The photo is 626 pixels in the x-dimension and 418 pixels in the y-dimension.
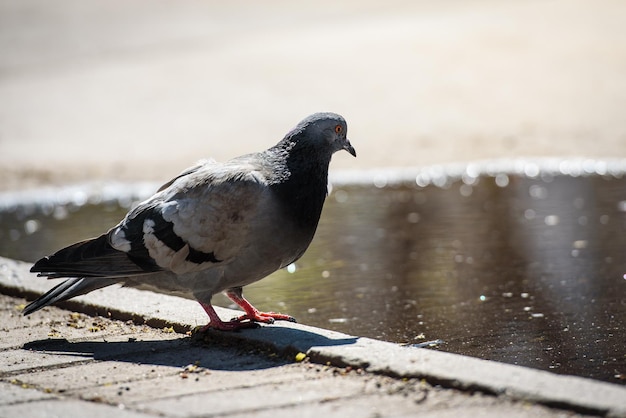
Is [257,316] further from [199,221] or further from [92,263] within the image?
[92,263]

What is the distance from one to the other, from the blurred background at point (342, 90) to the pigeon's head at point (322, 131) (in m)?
8.48

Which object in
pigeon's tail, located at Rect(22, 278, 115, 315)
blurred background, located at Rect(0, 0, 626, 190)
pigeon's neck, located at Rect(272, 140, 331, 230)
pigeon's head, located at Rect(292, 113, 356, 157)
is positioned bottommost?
pigeon's tail, located at Rect(22, 278, 115, 315)

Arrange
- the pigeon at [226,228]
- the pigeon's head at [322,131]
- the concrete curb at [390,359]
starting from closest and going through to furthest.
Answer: the concrete curb at [390,359] < the pigeon at [226,228] < the pigeon's head at [322,131]

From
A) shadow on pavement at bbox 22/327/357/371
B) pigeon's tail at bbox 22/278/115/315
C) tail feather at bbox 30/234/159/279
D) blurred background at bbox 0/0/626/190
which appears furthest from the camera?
blurred background at bbox 0/0/626/190

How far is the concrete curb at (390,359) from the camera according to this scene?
3617mm

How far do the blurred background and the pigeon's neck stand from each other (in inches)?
337

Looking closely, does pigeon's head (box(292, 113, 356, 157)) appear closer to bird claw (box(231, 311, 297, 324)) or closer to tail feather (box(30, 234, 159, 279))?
bird claw (box(231, 311, 297, 324))

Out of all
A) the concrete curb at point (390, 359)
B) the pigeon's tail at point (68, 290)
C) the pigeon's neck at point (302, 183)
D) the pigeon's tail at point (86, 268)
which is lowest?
the concrete curb at point (390, 359)

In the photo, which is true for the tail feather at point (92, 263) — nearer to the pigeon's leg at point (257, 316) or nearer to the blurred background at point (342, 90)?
the pigeon's leg at point (257, 316)

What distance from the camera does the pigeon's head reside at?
5008 mm

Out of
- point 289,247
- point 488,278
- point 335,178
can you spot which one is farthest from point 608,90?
point 289,247

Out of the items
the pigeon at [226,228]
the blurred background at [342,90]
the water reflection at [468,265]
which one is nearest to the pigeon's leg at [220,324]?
the pigeon at [226,228]

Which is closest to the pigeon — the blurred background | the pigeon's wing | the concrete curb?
the pigeon's wing

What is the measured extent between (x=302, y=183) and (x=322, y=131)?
28cm
